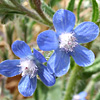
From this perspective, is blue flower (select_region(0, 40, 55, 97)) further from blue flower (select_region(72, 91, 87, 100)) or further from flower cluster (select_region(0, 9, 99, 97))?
blue flower (select_region(72, 91, 87, 100))

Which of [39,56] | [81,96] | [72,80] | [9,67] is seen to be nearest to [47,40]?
[39,56]

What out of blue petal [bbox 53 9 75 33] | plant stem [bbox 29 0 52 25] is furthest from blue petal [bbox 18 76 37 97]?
plant stem [bbox 29 0 52 25]

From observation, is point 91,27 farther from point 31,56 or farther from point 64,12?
point 31,56

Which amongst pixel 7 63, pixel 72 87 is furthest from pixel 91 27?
pixel 72 87

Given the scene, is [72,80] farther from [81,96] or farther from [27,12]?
[27,12]

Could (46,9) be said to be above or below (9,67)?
above
